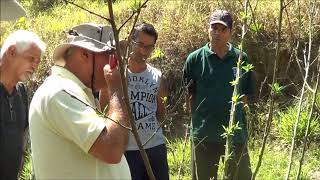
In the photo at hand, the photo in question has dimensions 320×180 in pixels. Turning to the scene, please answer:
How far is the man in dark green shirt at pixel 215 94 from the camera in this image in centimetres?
357

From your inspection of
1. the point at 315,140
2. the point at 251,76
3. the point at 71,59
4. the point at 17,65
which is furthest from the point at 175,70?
the point at 71,59

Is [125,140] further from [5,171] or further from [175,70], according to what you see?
[175,70]

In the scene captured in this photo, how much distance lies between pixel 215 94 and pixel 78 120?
6.16 feet

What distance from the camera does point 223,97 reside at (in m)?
3.58

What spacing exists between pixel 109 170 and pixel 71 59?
44 centimetres

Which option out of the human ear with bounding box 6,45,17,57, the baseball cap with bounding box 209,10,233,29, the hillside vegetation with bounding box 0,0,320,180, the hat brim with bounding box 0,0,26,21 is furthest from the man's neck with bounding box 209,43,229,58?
the hat brim with bounding box 0,0,26,21

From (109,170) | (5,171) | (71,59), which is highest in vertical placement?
(71,59)

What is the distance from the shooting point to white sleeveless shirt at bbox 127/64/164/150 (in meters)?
3.39

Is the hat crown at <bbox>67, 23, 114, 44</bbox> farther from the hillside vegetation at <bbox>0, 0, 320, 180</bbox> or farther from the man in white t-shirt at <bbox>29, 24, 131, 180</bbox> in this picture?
the hillside vegetation at <bbox>0, 0, 320, 180</bbox>

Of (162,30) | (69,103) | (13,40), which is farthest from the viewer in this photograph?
(162,30)

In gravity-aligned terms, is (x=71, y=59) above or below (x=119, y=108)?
above

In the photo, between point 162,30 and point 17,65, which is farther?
point 162,30

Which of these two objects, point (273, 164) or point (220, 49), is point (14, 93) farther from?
point (273, 164)

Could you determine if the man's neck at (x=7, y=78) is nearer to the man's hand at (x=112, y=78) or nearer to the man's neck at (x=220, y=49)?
the man's hand at (x=112, y=78)
